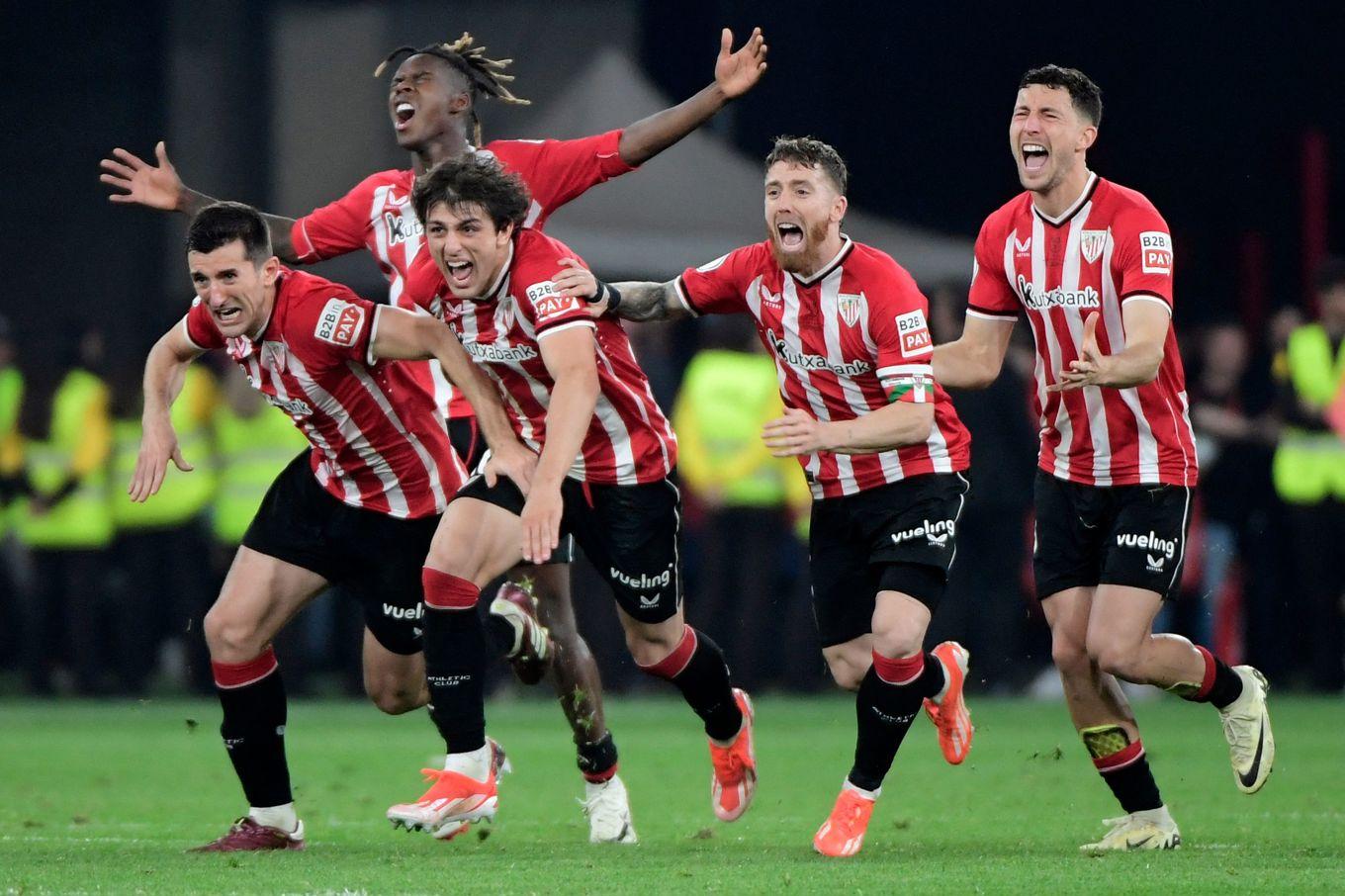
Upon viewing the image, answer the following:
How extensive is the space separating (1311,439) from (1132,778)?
6581 mm

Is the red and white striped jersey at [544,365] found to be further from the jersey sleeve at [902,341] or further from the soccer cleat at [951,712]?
the soccer cleat at [951,712]

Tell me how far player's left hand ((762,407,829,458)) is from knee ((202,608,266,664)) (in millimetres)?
1809

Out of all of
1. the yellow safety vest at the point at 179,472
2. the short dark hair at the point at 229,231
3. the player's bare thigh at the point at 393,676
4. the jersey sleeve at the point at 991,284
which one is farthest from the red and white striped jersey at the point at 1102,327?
the yellow safety vest at the point at 179,472

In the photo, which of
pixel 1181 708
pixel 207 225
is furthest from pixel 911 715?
pixel 1181 708

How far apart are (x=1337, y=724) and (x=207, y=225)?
7024 mm

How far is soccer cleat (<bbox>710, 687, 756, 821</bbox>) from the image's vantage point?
7.64 m

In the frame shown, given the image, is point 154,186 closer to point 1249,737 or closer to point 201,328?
point 201,328

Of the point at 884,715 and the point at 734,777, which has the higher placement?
the point at 884,715

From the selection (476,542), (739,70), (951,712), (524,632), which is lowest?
(951,712)

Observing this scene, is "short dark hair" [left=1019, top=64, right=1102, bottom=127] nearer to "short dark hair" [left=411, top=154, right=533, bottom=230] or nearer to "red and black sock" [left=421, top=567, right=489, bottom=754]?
"short dark hair" [left=411, top=154, right=533, bottom=230]

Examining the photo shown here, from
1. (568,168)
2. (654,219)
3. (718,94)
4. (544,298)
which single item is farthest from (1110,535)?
(654,219)

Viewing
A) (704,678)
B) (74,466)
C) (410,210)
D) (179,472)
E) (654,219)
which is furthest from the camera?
(654,219)

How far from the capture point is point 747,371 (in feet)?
42.4

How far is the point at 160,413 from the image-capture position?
7328mm
